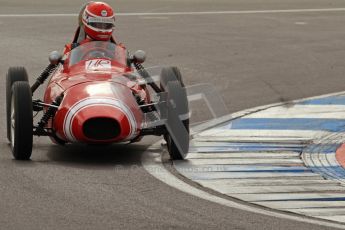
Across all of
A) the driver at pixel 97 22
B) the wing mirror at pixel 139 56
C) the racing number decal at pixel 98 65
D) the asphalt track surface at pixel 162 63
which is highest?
the driver at pixel 97 22

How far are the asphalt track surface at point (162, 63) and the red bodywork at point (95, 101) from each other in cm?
36

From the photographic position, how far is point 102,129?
41.3 feet

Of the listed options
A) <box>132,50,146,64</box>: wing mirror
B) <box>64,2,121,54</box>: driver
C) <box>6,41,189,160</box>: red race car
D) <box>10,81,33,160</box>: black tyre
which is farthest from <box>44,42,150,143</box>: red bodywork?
<box>64,2,121,54</box>: driver

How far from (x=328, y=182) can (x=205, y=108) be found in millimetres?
4833

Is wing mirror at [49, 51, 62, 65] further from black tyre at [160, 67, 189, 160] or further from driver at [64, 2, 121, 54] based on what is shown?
black tyre at [160, 67, 189, 160]

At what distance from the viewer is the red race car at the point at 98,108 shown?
41.2 ft

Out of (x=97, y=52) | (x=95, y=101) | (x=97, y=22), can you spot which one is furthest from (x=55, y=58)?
(x=95, y=101)

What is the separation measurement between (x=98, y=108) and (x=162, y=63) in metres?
8.25

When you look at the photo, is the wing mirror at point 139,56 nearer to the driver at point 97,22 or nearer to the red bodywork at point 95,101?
the red bodywork at point 95,101

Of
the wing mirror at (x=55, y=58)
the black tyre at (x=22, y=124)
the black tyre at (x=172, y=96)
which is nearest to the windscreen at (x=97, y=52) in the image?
the wing mirror at (x=55, y=58)

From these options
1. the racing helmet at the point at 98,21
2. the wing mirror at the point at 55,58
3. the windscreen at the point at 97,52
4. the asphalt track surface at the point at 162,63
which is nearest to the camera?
the asphalt track surface at the point at 162,63

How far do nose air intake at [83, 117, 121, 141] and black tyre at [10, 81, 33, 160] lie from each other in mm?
606

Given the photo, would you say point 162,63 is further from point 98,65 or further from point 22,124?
point 22,124

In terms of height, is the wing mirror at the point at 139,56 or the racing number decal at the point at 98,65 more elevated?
the wing mirror at the point at 139,56
